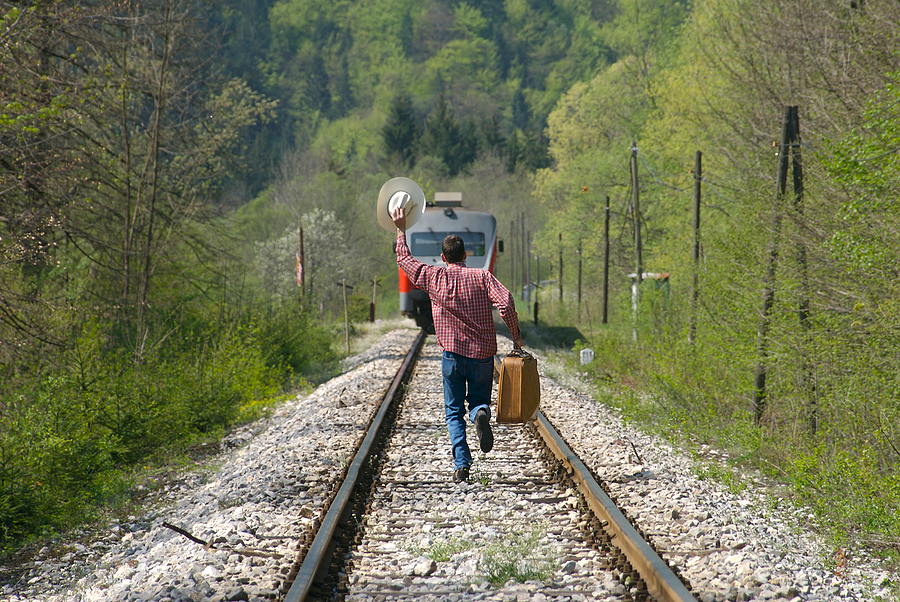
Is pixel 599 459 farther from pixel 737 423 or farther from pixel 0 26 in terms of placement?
pixel 0 26

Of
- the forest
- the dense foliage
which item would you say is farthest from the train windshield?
the dense foliage

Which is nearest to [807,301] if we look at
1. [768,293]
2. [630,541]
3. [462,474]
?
[768,293]

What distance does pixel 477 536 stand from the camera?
184 inches

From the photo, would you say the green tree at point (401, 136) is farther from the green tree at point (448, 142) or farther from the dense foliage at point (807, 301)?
the dense foliage at point (807, 301)

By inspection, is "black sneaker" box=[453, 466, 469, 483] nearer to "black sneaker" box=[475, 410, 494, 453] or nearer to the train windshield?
"black sneaker" box=[475, 410, 494, 453]

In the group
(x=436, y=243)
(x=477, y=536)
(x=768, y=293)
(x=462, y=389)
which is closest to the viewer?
(x=477, y=536)

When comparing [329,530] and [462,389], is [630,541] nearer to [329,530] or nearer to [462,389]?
[329,530]

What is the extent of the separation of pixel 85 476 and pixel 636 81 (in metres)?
39.3

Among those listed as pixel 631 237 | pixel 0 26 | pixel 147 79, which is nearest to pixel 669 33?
pixel 631 237

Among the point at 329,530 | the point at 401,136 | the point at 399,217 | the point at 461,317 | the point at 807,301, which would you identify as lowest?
the point at 329,530

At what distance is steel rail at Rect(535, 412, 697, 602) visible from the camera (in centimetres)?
363

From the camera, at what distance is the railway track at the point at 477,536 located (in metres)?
3.87

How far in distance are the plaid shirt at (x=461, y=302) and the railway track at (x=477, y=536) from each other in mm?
1133

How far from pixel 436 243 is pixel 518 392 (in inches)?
560
